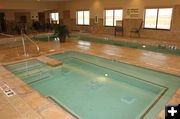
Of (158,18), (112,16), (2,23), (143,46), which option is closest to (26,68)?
(143,46)

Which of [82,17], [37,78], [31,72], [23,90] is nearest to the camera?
[23,90]

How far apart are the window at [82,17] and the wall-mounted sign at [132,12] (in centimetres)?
350

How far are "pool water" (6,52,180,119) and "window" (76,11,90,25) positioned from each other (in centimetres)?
740

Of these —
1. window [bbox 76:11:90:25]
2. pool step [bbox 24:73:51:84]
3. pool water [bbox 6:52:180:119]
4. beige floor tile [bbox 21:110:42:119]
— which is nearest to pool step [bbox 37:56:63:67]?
pool water [bbox 6:52:180:119]

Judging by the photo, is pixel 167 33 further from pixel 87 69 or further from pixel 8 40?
pixel 8 40

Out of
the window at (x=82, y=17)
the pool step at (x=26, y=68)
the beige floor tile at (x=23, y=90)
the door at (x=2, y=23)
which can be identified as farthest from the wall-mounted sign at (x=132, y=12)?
the door at (x=2, y=23)

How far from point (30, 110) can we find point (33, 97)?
1.37ft

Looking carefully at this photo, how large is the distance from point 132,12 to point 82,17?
4567mm

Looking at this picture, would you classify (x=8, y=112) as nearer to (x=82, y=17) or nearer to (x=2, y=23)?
(x=82, y=17)

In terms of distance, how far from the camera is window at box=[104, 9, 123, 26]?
10292mm

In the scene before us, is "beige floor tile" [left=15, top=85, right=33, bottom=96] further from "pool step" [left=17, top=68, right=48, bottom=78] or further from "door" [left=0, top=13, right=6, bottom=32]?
"door" [left=0, top=13, right=6, bottom=32]

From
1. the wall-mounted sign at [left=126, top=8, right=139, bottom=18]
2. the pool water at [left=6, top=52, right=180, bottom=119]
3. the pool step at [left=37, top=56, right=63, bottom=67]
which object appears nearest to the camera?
the pool water at [left=6, top=52, right=180, bottom=119]

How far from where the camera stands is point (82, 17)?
12.7 m

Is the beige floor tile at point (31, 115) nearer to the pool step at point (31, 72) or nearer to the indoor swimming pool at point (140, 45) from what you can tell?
the pool step at point (31, 72)
